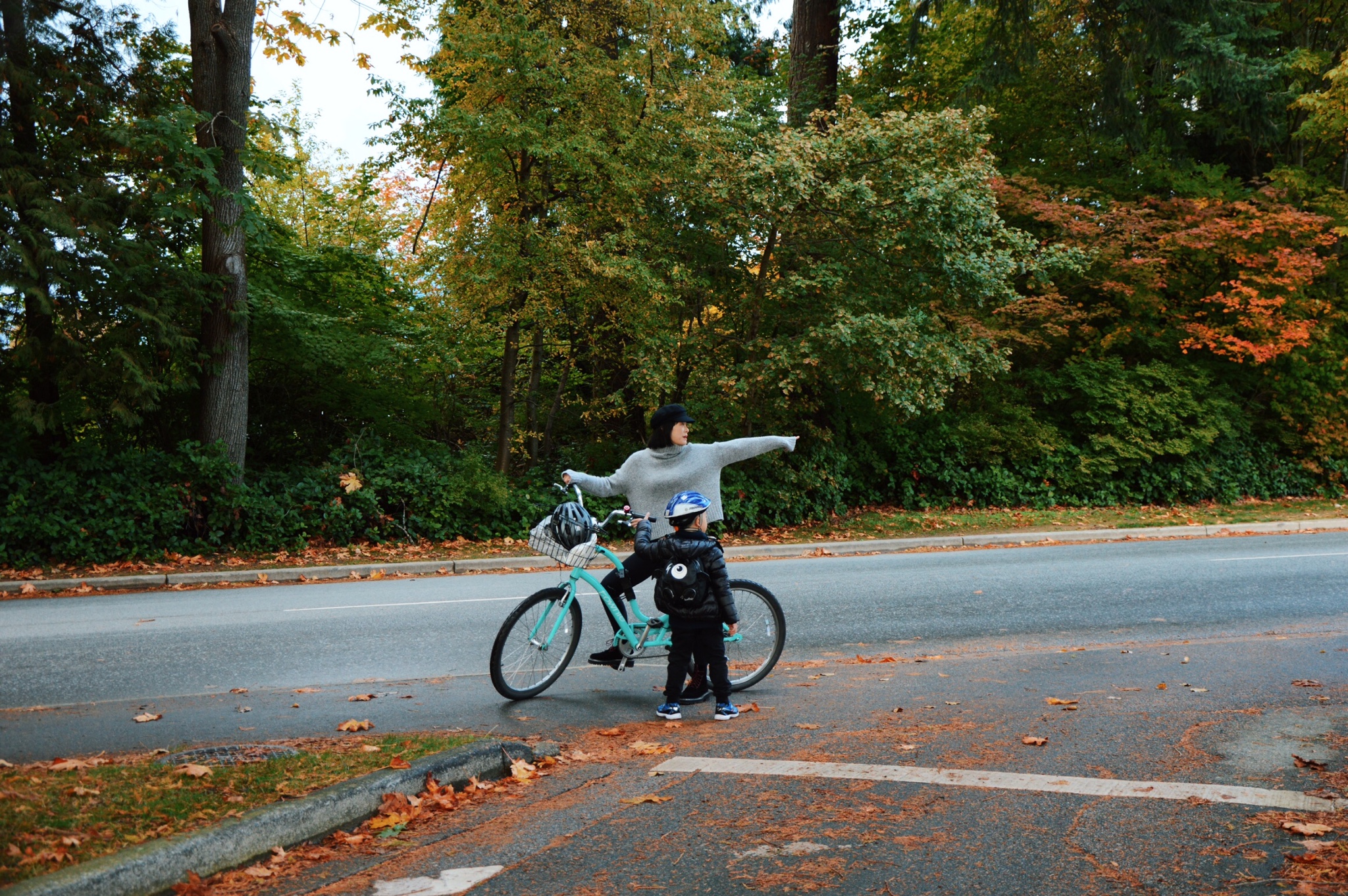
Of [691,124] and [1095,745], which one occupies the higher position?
[691,124]

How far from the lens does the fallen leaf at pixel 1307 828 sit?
3805mm

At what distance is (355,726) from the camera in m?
5.78

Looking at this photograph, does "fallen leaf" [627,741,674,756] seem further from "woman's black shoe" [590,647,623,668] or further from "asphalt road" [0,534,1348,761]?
"woman's black shoe" [590,647,623,668]

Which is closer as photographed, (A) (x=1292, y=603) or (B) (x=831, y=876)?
(B) (x=831, y=876)

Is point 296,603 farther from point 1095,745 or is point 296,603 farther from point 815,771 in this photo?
point 1095,745

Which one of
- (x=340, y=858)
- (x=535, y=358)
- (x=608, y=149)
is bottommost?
(x=340, y=858)

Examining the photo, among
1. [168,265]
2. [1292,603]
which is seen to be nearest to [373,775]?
[1292,603]

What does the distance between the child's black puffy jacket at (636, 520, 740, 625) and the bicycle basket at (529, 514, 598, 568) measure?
465 millimetres

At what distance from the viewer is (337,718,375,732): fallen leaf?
5742mm

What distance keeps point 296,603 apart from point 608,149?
9.65 meters

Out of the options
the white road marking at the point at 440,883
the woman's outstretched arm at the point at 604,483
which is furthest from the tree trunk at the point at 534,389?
the white road marking at the point at 440,883

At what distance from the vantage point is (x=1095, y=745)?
511 cm

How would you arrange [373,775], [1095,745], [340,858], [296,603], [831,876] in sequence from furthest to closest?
1. [296,603]
2. [1095,745]
3. [373,775]
4. [340,858]
5. [831,876]

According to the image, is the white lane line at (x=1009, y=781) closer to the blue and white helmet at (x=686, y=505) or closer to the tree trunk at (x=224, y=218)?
the blue and white helmet at (x=686, y=505)
